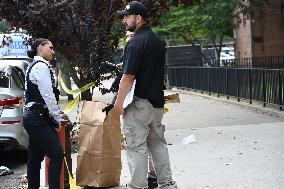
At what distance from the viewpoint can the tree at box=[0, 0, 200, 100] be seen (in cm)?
1023

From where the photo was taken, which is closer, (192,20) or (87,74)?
(87,74)

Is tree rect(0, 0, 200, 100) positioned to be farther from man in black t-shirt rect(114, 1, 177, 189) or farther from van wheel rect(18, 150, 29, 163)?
man in black t-shirt rect(114, 1, 177, 189)

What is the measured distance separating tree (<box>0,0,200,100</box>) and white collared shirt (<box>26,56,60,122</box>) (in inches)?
152

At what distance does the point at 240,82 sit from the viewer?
17.0m

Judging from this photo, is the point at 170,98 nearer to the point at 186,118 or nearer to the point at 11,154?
the point at 11,154

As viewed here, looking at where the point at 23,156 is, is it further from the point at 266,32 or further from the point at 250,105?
the point at 266,32

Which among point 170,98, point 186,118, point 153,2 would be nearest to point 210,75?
point 186,118

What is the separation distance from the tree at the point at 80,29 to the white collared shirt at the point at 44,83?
3863 mm

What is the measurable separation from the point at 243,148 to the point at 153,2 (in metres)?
3.31

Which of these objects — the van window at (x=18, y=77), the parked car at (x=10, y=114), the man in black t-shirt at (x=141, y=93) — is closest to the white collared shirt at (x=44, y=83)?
the man in black t-shirt at (x=141, y=93)

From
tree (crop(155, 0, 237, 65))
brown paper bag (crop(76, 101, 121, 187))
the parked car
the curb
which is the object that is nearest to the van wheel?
the parked car

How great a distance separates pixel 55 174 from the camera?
621 cm

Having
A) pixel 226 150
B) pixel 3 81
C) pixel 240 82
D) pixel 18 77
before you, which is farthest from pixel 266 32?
pixel 3 81

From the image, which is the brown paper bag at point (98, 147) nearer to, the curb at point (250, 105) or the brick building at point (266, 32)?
the curb at point (250, 105)
